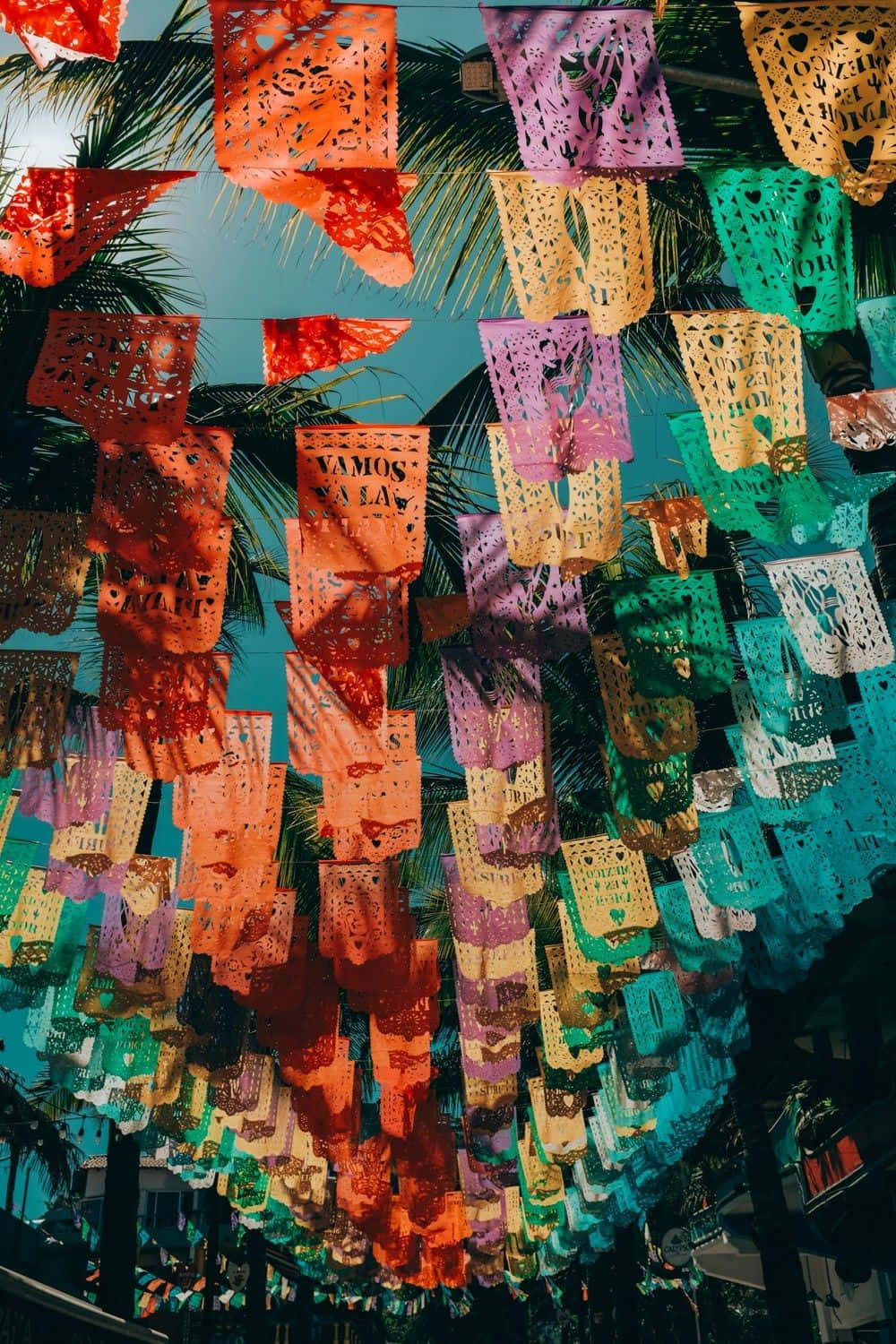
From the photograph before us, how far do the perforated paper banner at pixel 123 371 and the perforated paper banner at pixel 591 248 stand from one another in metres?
1.59

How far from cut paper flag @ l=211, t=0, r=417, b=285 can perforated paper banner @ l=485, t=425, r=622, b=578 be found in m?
1.67

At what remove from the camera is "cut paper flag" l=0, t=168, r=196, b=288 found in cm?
490

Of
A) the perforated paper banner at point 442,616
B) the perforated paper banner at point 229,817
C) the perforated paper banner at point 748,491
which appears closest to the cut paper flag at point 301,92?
the perforated paper banner at point 748,491

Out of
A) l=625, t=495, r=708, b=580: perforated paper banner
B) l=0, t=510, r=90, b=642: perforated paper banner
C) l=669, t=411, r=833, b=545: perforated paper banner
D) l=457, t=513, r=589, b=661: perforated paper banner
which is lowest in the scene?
l=669, t=411, r=833, b=545: perforated paper banner

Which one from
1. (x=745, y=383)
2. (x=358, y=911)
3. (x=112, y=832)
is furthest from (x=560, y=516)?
(x=358, y=911)

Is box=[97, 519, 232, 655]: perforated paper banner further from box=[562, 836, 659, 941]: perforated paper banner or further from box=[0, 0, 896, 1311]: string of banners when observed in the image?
box=[562, 836, 659, 941]: perforated paper banner

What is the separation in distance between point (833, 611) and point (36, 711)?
15.2 feet

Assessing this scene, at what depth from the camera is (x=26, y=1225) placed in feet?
66.5

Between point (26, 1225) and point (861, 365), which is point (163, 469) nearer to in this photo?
point (861, 365)

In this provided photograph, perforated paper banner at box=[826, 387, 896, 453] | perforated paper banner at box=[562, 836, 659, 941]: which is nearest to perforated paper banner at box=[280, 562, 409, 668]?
perforated paper banner at box=[826, 387, 896, 453]

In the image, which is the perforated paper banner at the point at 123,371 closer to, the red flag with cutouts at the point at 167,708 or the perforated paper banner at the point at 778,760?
the red flag with cutouts at the point at 167,708

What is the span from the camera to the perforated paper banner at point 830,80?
173 inches

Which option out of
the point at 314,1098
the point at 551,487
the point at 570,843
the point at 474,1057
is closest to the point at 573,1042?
the point at 474,1057

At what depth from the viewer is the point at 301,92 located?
15.0 feet
